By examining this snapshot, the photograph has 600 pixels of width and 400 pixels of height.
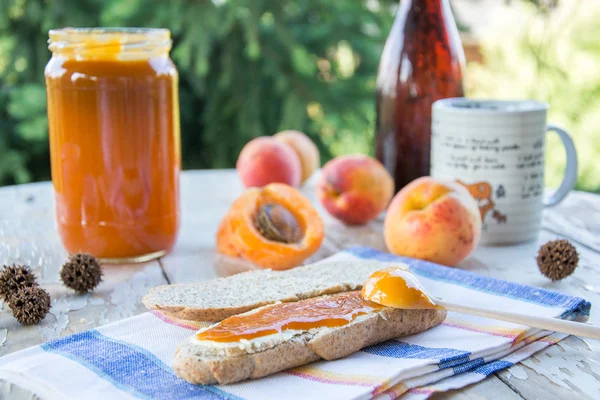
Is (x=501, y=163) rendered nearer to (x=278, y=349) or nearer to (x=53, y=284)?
(x=278, y=349)

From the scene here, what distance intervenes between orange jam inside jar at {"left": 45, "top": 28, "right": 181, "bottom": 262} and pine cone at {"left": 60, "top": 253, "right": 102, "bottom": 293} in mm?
156

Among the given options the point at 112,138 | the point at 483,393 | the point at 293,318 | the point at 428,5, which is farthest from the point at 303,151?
the point at 483,393

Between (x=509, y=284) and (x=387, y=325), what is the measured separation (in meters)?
0.30

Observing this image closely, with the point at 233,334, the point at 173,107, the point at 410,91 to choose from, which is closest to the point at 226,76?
the point at 410,91

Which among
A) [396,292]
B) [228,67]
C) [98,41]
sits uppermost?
[98,41]

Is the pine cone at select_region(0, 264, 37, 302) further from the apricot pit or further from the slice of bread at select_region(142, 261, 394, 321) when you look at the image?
the apricot pit

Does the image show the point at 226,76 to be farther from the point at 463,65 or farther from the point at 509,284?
the point at 509,284

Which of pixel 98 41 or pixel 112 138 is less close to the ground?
pixel 98 41

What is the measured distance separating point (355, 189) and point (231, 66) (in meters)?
1.38

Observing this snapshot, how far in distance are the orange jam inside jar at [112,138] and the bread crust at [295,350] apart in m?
→ 0.54

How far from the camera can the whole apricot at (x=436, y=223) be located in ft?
4.23

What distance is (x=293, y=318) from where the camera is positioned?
0.89m

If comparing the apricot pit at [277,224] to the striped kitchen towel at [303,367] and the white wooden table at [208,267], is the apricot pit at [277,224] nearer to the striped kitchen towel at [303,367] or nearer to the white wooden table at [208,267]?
the white wooden table at [208,267]

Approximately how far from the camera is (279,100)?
302 centimetres
